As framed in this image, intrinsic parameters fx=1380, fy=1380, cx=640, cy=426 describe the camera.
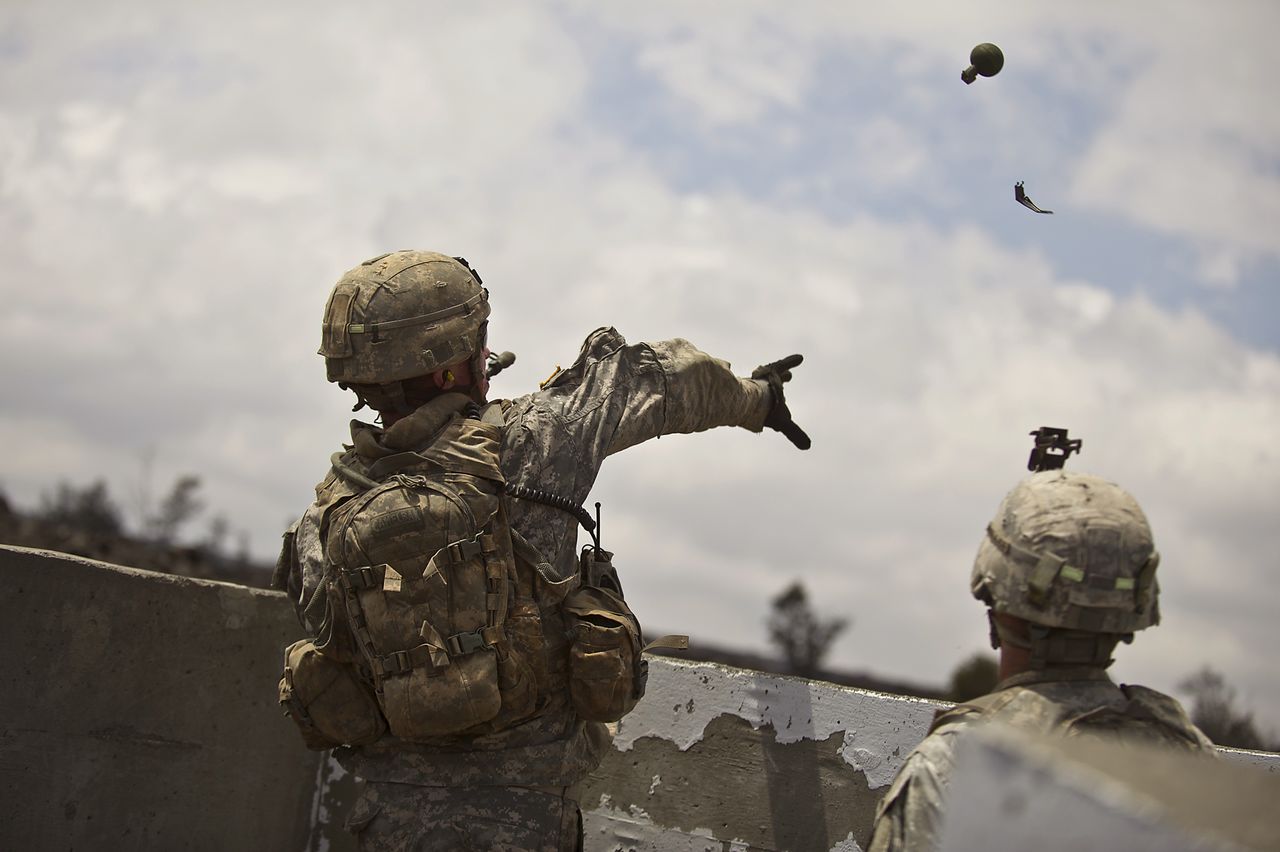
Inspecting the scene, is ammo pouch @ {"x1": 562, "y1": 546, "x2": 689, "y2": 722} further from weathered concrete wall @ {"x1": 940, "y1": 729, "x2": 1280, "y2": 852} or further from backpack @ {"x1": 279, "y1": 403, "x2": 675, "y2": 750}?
weathered concrete wall @ {"x1": 940, "y1": 729, "x2": 1280, "y2": 852}

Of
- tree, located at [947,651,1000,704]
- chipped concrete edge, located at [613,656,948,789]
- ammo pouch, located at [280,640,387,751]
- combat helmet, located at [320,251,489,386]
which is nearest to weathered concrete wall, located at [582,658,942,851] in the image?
chipped concrete edge, located at [613,656,948,789]

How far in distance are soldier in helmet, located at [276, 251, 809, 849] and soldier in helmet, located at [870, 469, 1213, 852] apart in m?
1.41

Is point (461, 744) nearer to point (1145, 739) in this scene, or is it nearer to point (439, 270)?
point (439, 270)

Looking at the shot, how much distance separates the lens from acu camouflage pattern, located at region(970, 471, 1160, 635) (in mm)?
3100

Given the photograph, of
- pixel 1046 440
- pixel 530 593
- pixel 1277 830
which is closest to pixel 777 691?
pixel 530 593

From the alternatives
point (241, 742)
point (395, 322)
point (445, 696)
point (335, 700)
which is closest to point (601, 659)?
point (445, 696)

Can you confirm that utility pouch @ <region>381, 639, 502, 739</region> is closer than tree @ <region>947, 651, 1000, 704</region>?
Yes

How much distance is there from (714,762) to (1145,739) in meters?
2.50

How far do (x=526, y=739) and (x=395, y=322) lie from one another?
133 centimetres

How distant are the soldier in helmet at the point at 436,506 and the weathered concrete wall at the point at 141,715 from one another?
907 millimetres

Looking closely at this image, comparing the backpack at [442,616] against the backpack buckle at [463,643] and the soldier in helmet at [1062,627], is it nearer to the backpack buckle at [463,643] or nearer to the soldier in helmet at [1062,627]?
the backpack buckle at [463,643]

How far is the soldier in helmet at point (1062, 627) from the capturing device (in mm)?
2984

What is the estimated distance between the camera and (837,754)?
512 centimetres

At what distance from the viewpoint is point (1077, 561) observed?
10.2ft
